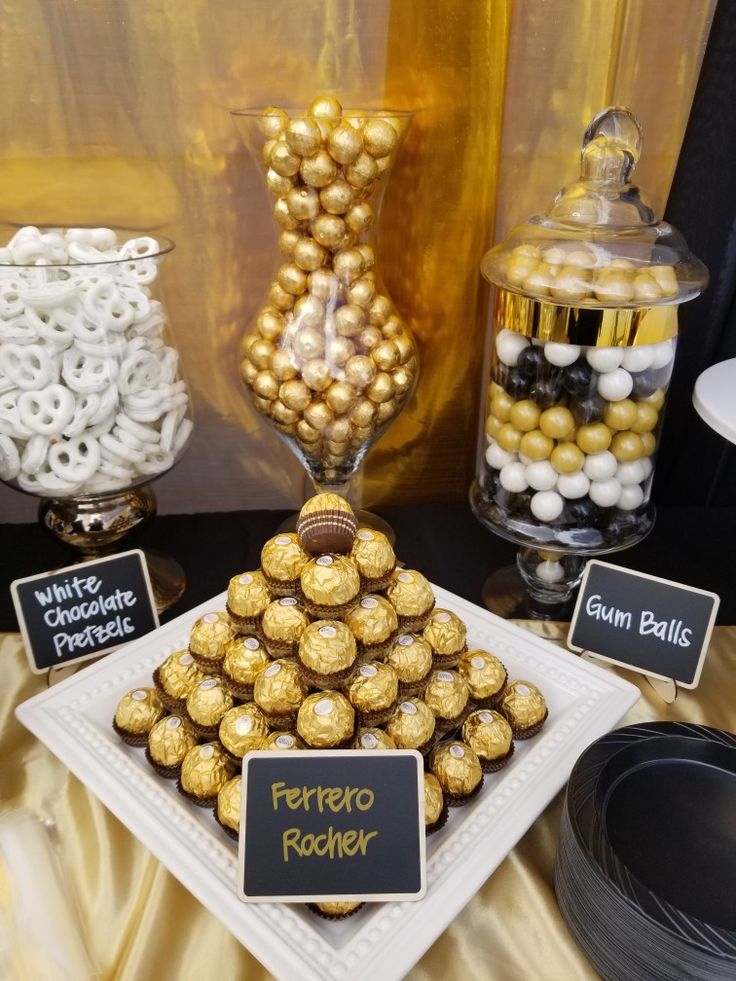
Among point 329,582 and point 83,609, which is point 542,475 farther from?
point 83,609

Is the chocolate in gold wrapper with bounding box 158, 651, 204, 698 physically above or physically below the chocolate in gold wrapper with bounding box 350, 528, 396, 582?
below

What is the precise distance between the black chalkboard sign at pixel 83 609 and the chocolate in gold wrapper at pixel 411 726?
1.23ft

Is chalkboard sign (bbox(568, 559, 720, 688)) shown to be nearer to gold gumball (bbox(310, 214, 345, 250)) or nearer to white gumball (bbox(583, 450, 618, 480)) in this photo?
white gumball (bbox(583, 450, 618, 480))

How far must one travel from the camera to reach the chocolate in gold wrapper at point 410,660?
2.21ft

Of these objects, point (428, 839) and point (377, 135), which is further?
point (377, 135)

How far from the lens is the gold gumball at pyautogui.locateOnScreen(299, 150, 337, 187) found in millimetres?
897

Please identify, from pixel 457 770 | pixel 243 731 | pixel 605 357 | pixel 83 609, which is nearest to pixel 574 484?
pixel 605 357

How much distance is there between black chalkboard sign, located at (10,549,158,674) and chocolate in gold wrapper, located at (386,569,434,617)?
33 centimetres

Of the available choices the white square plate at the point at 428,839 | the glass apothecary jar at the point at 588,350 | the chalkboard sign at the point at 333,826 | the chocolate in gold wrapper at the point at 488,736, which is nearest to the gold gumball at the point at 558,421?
the glass apothecary jar at the point at 588,350

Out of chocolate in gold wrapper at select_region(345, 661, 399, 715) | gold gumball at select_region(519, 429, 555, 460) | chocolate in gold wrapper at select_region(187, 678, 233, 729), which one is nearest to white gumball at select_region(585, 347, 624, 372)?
gold gumball at select_region(519, 429, 555, 460)

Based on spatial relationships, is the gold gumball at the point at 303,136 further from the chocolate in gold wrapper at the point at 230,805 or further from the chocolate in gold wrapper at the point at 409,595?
the chocolate in gold wrapper at the point at 230,805

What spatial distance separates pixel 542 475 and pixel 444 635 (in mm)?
268

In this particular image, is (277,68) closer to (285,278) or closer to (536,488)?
(285,278)

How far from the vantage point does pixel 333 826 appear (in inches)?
22.1
